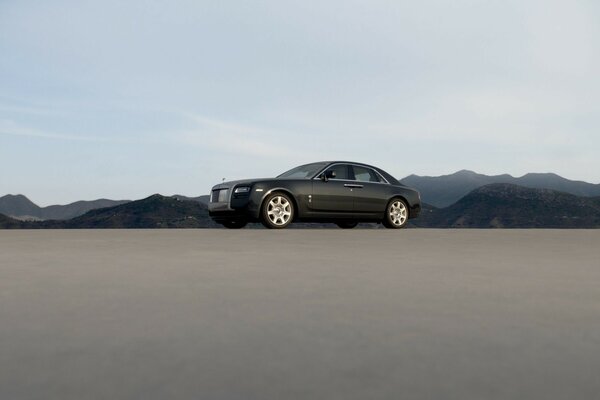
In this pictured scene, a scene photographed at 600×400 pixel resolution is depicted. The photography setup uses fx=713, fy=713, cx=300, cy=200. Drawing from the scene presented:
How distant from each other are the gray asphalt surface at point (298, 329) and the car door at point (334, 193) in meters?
7.63

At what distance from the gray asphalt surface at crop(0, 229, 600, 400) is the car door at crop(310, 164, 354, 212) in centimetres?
763

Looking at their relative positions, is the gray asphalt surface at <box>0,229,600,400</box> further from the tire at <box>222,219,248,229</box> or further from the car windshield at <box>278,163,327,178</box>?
the tire at <box>222,219,248,229</box>

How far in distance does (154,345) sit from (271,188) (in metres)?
11.6

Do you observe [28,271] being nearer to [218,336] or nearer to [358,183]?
[218,336]

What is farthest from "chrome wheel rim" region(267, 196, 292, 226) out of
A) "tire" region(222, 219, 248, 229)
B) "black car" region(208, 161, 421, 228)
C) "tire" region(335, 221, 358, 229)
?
"tire" region(335, 221, 358, 229)

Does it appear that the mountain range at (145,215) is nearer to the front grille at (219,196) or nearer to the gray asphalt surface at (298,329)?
the front grille at (219,196)

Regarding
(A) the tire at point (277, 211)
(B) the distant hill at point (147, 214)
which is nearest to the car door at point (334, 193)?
(A) the tire at point (277, 211)

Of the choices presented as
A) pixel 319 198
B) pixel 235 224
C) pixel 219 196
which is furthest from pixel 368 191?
pixel 219 196

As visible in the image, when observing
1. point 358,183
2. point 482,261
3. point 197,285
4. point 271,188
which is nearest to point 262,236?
point 271,188

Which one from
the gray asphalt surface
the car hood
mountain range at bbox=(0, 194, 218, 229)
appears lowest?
the gray asphalt surface

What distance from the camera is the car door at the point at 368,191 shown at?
16594 mm

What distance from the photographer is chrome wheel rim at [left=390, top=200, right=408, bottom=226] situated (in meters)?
17.3

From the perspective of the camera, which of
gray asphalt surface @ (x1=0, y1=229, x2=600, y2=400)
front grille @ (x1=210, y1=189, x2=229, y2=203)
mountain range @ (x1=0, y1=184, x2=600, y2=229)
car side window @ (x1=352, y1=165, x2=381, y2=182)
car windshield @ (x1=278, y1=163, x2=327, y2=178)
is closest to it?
gray asphalt surface @ (x1=0, y1=229, x2=600, y2=400)

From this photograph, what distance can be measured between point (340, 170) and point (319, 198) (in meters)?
1.15
